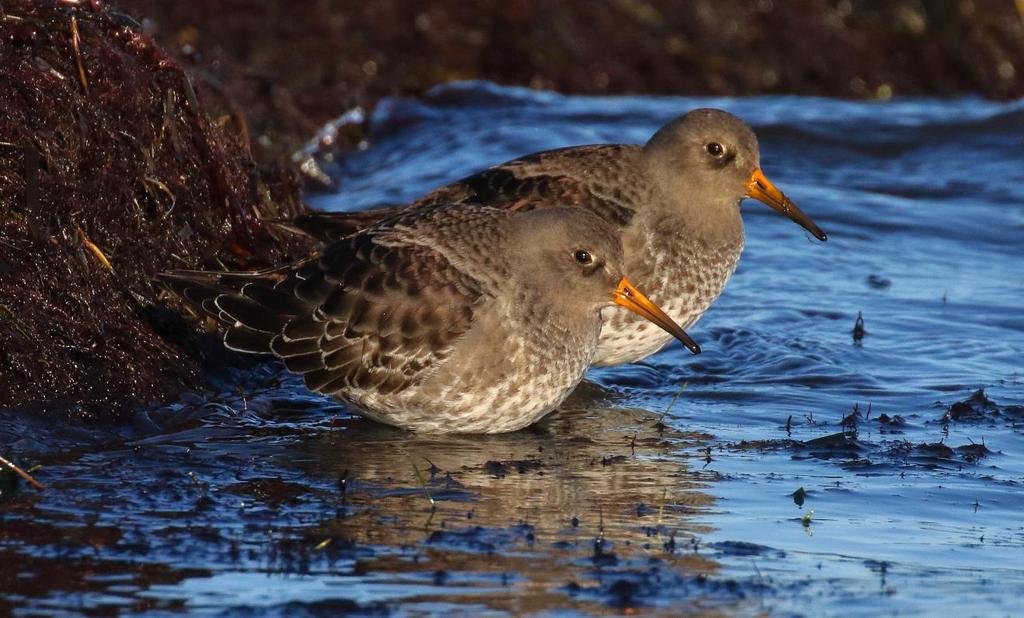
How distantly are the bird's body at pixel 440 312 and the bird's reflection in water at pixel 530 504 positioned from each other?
273 mm

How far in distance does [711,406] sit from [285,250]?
2.67 m

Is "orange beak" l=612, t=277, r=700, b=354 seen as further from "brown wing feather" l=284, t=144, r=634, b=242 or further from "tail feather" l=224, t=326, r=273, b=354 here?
"tail feather" l=224, t=326, r=273, b=354

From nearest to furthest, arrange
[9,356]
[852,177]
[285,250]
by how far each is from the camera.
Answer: [9,356] → [285,250] → [852,177]

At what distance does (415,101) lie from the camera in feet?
56.7

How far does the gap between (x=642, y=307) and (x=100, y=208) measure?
9.47 feet

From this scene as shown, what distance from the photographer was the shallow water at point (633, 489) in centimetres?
581

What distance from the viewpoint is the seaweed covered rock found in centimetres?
775

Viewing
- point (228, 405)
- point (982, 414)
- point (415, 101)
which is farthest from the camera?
point (415, 101)

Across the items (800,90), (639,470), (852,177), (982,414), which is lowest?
(639,470)

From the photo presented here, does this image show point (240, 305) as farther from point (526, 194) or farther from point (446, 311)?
point (526, 194)

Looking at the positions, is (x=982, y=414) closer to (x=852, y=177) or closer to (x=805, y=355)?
(x=805, y=355)

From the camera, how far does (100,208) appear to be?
8.41 m

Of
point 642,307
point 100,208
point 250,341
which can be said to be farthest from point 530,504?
point 100,208

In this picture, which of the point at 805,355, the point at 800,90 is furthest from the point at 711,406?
the point at 800,90
